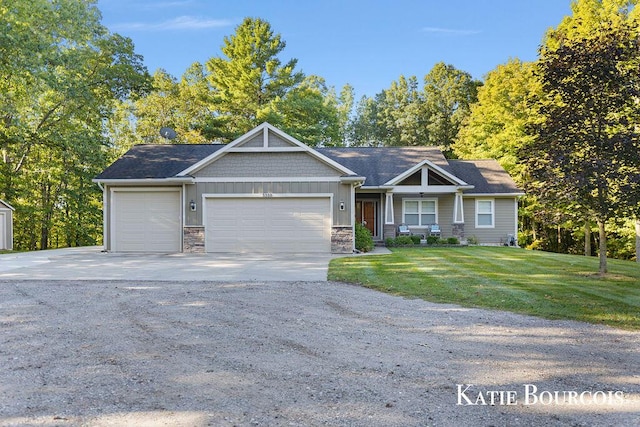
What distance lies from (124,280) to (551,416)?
8.09m

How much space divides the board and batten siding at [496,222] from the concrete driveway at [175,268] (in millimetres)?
8929

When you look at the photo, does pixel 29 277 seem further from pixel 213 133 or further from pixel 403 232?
pixel 213 133

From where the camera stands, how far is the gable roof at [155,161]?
1582cm

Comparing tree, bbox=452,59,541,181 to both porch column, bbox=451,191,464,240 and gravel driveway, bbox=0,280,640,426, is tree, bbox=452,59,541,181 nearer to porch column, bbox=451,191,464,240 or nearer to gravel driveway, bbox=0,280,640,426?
porch column, bbox=451,191,464,240

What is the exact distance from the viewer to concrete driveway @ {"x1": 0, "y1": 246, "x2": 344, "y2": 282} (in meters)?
9.25

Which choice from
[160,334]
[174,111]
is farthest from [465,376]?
[174,111]

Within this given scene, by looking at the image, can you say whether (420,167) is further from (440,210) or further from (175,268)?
(175,268)

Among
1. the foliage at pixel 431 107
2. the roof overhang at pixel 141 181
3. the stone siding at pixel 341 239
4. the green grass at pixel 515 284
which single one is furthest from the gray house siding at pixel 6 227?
the foliage at pixel 431 107

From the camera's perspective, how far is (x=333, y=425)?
112 inches

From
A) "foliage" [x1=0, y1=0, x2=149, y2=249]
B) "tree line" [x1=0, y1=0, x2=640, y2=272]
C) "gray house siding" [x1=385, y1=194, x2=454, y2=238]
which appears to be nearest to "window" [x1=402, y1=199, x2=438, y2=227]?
"gray house siding" [x1=385, y1=194, x2=454, y2=238]

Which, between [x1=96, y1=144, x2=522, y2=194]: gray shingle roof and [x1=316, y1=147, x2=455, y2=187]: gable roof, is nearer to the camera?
[x1=96, y1=144, x2=522, y2=194]: gray shingle roof

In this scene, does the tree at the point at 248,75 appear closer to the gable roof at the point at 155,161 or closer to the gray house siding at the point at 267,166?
the gable roof at the point at 155,161

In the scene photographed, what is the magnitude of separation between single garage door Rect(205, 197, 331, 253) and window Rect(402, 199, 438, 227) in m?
5.73

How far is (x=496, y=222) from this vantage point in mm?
19531
